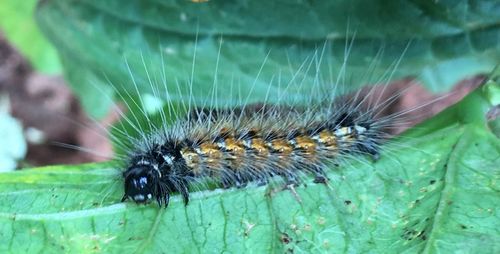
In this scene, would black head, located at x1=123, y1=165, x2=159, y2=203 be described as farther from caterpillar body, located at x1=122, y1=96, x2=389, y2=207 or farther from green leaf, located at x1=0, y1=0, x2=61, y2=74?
green leaf, located at x1=0, y1=0, x2=61, y2=74

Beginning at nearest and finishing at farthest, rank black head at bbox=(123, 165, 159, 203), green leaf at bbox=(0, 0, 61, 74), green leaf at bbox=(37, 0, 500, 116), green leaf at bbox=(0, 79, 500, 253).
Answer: green leaf at bbox=(0, 79, 500, 253), black head at bbox=(123, 165, 159, 203), green leaf at bbox=(37, 0, 500, 116), green leaf at bbox=(0, 0, 61, 74)

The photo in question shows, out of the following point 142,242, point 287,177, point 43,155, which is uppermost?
point 43,155

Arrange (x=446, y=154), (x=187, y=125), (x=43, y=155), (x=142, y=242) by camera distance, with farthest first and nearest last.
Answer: (x=43, y=155) < (x=187, y=125) < (x=446, y=154) < (x=142, y=242)

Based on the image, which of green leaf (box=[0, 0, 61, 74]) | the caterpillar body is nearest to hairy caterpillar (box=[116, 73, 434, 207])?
the caterpillar body

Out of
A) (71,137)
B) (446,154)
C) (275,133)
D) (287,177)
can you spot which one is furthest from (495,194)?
(71,137)

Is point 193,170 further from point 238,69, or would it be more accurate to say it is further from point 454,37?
point 454,37

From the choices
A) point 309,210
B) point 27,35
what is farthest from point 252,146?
point 27,35
